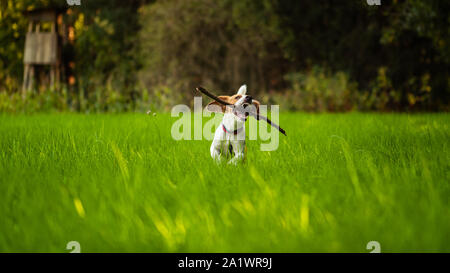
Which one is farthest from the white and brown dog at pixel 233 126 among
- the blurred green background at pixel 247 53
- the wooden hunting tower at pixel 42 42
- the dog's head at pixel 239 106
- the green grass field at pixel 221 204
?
the wooden hunting tower at pixel 42 42

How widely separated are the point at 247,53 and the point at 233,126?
15.9 m

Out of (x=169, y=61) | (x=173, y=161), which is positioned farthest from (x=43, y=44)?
(x=173, y=161)

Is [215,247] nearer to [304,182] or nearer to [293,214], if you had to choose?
[293,214]

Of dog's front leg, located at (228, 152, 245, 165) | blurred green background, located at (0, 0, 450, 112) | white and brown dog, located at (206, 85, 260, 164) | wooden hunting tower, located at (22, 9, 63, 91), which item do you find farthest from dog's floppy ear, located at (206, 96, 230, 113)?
wooden hunting tower, located at (22, 9, 63, 91)

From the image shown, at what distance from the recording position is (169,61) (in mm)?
18406

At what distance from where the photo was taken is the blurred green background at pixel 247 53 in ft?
42.4

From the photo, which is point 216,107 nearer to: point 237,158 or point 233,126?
point 233,126

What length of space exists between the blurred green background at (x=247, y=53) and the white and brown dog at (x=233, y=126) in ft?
26.7

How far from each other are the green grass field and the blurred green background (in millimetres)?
8292

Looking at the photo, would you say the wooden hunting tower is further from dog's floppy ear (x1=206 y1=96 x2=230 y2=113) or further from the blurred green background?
dog's floppy ear (x1=206 y1=96 x2=230 y2=113)

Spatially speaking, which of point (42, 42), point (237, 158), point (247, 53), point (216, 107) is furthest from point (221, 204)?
point (247, 53)

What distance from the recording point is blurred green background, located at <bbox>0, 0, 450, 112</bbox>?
12.9 metres

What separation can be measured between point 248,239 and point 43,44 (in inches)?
613

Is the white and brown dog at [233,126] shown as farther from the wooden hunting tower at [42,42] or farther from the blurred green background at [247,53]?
the wooden hunting tower at [42,42]
